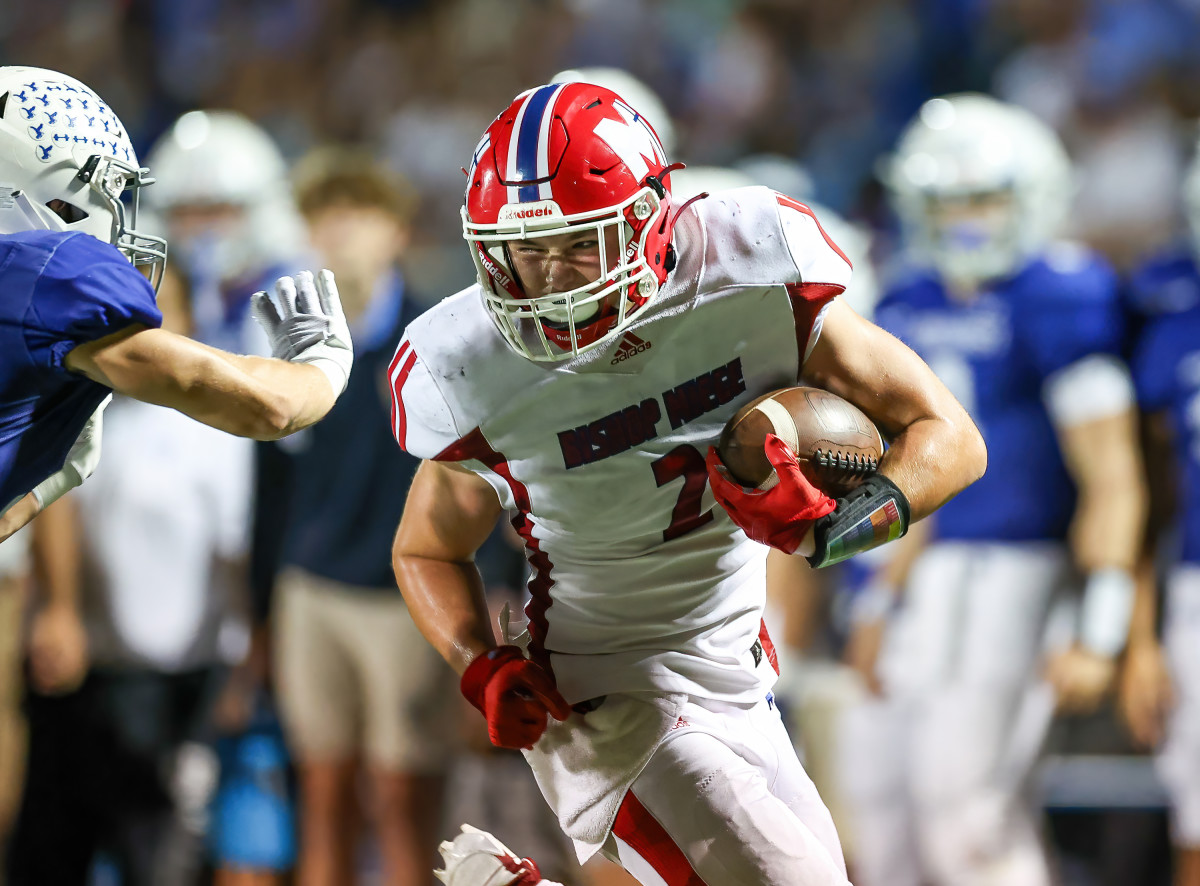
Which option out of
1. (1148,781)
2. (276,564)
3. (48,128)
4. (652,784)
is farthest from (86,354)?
(1148,781)

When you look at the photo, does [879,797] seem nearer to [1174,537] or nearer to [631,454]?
[1174,537]

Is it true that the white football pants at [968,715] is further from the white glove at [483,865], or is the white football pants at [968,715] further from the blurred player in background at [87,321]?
the blurred player in background at [87,321]

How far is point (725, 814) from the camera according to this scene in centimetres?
215

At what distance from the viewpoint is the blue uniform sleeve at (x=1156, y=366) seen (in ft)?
13.8

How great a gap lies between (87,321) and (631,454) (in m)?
0.84

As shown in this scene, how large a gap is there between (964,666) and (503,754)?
1.46m

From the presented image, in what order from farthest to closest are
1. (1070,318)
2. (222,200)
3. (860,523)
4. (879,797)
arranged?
1. (222,200)
2. (879,797)
3. (1070,318)
4. (860,523)

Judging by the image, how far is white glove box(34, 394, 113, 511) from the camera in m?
2.55

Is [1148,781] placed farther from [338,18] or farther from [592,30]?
[338,18]

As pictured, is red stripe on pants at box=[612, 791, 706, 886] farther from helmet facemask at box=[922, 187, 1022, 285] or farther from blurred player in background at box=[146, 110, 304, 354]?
blurred player in background at box=[146, 110, 304, 354]

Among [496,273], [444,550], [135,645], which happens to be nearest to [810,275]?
[496,273]

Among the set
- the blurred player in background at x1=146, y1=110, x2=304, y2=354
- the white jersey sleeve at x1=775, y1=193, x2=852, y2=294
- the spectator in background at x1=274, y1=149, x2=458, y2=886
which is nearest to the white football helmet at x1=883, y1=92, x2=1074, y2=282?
the spectator in background at x1=274, y1=149, x2=458, y2=886

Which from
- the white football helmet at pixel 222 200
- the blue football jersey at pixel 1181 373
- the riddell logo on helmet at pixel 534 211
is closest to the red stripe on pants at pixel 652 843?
the riddell logo on helmet at pixel 534 211

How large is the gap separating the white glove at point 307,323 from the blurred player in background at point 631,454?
11cm
